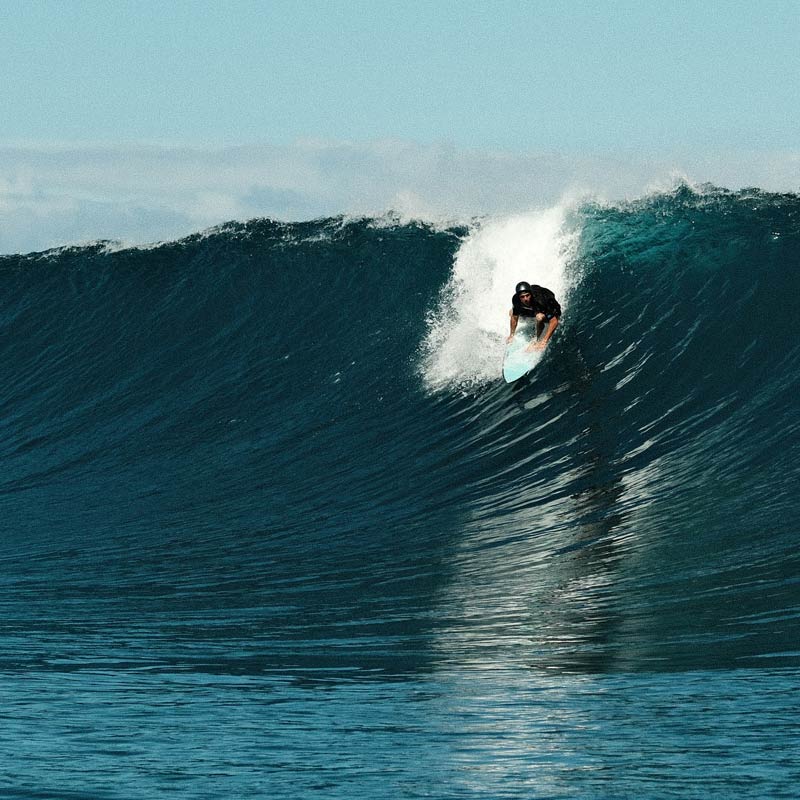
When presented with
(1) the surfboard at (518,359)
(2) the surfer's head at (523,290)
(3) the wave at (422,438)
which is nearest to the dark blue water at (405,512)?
(3) the wave at (422,438)

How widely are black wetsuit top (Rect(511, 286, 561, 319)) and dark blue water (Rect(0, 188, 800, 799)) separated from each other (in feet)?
1.52

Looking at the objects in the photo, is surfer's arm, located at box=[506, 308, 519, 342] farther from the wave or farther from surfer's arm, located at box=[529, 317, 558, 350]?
the wave

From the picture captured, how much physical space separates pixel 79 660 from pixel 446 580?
2754mm

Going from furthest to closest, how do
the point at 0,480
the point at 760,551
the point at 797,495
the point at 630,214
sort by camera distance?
1. the point at 630,214
2. the point at 0,480
3. the point at 797,495
4. the point at 760,551

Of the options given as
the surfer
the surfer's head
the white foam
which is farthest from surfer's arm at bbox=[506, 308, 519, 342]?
the white foam

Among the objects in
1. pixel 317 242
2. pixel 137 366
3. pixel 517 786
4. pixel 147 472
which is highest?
pixel 317 242

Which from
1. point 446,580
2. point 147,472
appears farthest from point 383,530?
point 147,472

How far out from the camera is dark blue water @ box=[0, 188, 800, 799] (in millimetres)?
5098

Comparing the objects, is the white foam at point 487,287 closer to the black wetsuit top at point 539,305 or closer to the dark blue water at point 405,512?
the dark blue water at point 405,512

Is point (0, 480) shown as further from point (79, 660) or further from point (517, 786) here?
point (517, 786)

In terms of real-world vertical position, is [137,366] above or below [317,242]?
below

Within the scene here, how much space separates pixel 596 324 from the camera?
14.2 m

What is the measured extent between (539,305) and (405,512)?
373 centimetres

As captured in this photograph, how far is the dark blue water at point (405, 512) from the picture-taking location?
5.10m
